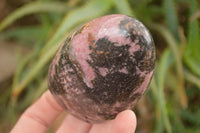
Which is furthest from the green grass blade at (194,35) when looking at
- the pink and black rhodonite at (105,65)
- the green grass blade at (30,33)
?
the green grass blade at (30,33)

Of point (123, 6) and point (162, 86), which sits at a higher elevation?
point (123, 6)

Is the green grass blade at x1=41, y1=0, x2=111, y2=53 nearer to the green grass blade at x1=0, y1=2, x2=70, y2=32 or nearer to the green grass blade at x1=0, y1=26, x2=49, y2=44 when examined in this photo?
the green grass blade at x1=0, y1=2, x2=70, y2=32

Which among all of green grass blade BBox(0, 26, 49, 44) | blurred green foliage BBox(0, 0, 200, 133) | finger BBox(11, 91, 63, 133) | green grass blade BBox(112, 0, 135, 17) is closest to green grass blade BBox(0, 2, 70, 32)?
blurred green foliage BBox(0, 0, 200, 133)

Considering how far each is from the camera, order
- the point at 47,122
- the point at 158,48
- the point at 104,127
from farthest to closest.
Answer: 1. the point at 158,48
2. the point at 47,122
3. the point at 104,127

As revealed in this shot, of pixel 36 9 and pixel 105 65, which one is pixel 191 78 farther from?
pixel 36 9

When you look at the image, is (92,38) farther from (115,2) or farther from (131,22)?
(115,2)

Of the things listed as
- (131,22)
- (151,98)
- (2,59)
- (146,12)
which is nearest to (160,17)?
(146,12)

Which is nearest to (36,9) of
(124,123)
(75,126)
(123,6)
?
(123,6)
